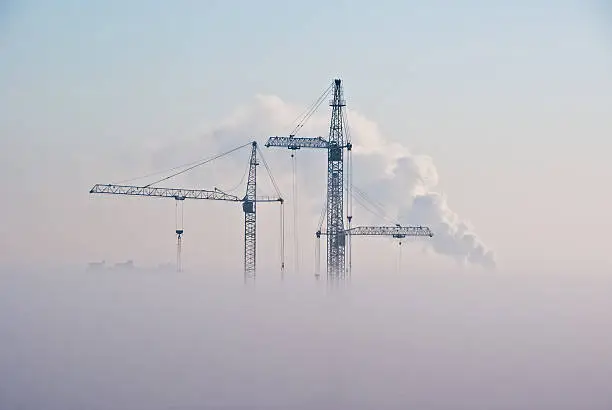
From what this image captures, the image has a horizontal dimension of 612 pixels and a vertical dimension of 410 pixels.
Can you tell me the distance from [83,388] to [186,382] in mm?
9561

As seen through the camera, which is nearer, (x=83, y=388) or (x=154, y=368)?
(x=83, y=388)

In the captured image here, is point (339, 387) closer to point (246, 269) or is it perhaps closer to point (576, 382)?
point (576, 382)

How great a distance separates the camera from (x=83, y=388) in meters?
85.8

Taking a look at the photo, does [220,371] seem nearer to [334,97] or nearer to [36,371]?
[36,371]

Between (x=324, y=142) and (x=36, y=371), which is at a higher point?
(x=324, y=142)

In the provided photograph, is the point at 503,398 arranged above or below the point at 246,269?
below

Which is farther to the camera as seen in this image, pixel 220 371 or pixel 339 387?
pixel 220 371

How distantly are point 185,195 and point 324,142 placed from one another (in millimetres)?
37883

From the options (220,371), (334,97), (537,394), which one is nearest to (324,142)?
(334,97)

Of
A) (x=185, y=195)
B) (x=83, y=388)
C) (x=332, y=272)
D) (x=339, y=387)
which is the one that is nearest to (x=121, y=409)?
(x=83, y=388)

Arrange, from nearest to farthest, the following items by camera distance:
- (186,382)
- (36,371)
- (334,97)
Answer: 1. (186,382)
2. (36,371)
3. (334,97)

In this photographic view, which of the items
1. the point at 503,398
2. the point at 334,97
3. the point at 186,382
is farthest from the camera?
the point at 334,97

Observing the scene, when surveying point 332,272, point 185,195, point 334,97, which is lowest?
point 332,272

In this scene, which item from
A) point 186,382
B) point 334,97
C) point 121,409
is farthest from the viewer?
point 334,97
